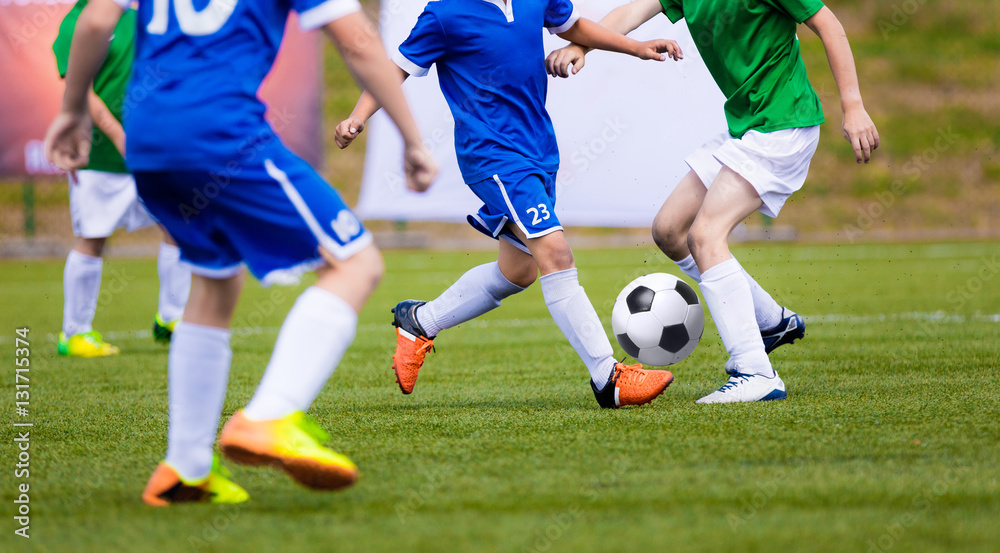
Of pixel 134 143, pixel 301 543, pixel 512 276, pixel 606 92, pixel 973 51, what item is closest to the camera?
pixel 301 543

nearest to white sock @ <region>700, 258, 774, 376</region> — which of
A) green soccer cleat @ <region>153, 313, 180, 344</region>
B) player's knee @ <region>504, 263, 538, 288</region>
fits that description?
player's knee @ <region>504, 263, 538, 288</region>

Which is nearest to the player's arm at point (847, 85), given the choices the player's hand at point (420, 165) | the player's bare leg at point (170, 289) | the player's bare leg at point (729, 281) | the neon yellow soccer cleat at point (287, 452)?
the player's bare leg at point (729, 281)

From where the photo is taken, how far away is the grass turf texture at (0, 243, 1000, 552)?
1.78 m

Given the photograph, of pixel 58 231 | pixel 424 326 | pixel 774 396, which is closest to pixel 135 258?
pixel 58 231

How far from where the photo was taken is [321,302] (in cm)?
198

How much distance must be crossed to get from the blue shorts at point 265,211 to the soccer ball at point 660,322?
1896mm

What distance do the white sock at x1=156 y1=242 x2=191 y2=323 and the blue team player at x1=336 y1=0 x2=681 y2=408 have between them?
87.1 inches

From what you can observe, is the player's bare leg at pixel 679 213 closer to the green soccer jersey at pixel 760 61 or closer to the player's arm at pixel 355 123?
the green soccer jersey at pixel 760 61

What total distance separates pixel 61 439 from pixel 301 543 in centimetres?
146

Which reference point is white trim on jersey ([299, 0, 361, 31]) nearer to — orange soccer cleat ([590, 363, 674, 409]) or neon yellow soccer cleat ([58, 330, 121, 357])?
orange soccer cleat ([590, 363, 674, 409])

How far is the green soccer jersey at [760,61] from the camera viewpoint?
3.39 metres

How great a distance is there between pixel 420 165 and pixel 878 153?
16984mm

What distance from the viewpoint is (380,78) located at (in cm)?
196

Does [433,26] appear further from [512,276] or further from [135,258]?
[135,258]
